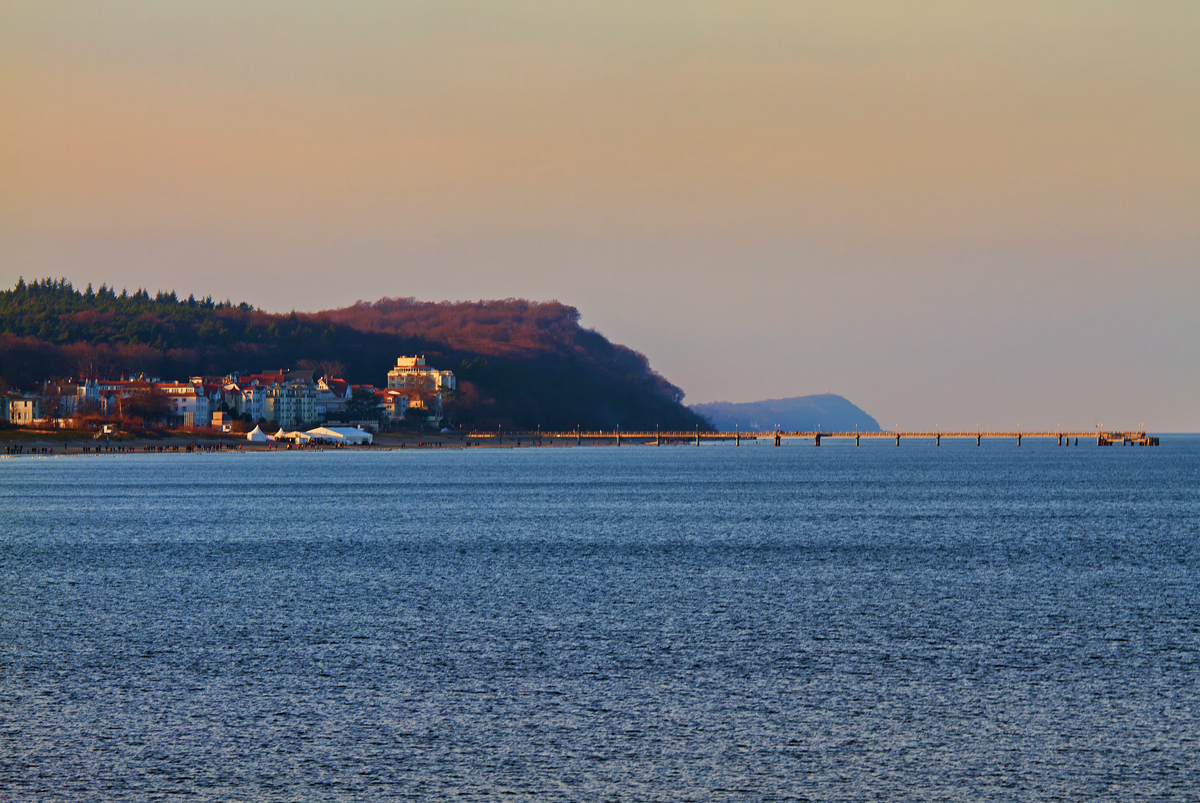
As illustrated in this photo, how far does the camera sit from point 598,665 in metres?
23.0

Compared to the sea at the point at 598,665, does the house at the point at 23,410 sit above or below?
above

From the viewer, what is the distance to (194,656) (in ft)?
78.1

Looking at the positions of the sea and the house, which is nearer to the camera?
the sea

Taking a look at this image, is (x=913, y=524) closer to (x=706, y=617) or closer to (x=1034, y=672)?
(x=706, y=617)

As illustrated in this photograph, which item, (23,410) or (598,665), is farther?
(23,410)

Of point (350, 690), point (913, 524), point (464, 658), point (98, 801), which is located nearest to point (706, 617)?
point (464, 658)

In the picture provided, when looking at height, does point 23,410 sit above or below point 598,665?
above

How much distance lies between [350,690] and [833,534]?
3569 cm

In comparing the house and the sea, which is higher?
the house

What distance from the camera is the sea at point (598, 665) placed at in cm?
1600

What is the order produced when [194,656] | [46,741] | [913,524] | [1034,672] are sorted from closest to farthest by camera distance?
[46,741]
[1034,672]
[194,656]
[913,524]

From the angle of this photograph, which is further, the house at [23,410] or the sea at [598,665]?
the house at [23,410]

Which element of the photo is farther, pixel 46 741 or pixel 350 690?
pixel 350 690

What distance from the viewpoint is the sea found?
16000 millimetres
